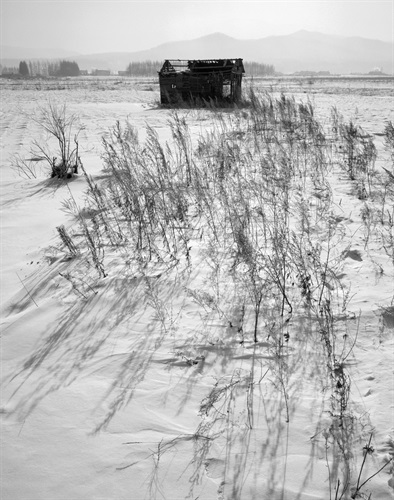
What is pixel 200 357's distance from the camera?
2.05 meters

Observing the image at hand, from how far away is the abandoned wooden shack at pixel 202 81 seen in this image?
51.1 ft

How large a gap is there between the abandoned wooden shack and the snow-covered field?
13.2 metres

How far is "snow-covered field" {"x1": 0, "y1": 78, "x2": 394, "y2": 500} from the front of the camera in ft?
4.85

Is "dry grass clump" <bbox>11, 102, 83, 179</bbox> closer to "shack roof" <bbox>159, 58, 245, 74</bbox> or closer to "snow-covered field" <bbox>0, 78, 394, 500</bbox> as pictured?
"snow-covered field" <bbox>0, 78, 394, 500</bbox>

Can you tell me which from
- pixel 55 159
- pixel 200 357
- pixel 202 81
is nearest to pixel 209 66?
pixel 202 81

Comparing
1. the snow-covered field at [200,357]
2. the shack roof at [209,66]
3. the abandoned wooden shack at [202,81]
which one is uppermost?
the shack roof at [209,66]

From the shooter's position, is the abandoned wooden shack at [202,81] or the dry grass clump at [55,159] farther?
the abandoned wooden shack at [202,81]

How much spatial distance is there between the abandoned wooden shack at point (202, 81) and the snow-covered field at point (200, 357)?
13.2m

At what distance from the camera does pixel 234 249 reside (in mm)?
3102

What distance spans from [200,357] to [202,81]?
15.7m

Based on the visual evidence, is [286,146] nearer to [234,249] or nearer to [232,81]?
[234,249]

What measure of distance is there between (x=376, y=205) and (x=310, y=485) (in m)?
3.28

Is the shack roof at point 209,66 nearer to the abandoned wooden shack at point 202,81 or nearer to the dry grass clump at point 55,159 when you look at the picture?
the abandoned wooden shack at point 202,81

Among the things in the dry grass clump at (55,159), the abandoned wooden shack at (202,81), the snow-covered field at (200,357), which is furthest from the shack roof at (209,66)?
the snow-covered field at (200,357)
